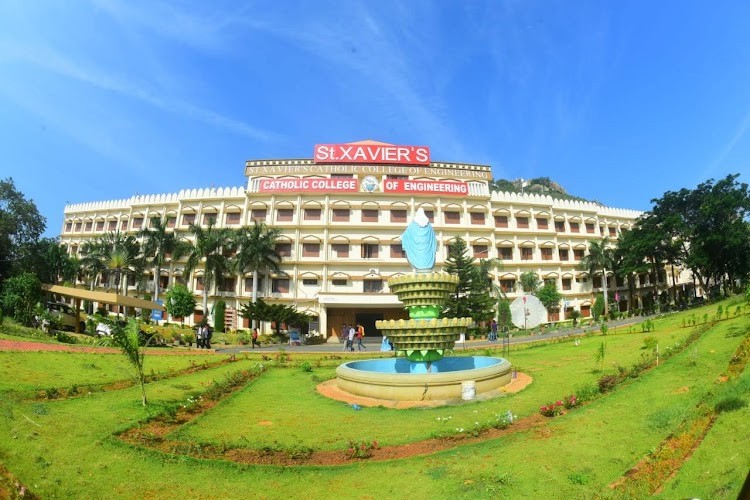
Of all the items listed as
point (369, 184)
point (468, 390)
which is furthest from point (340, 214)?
point (468, 390)

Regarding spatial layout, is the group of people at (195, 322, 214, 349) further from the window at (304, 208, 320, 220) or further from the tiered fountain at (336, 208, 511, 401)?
the window at (304, 208, 320, 220)

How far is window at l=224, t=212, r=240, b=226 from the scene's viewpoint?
2090 inches

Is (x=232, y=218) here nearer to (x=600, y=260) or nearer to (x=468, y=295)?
(x=468, y=295)

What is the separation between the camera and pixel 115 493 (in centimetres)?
720

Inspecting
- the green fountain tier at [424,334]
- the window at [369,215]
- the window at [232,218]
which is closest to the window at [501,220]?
the window at [369,215]

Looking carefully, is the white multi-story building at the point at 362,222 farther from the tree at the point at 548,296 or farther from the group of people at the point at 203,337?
the group of people at the point at 203,337

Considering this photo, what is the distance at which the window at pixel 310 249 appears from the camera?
51.1m

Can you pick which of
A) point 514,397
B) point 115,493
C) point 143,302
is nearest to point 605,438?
point 514,397

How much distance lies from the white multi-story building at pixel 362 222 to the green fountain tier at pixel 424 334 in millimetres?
28599

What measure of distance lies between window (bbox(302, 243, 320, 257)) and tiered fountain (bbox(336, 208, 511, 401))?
32.1m

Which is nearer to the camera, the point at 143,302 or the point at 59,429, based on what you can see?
the point at 59,429

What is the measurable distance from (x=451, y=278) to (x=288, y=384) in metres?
7.68

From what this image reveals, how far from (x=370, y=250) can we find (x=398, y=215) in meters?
5.26

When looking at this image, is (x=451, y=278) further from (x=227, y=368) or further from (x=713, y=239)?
(x=713, y=239)
